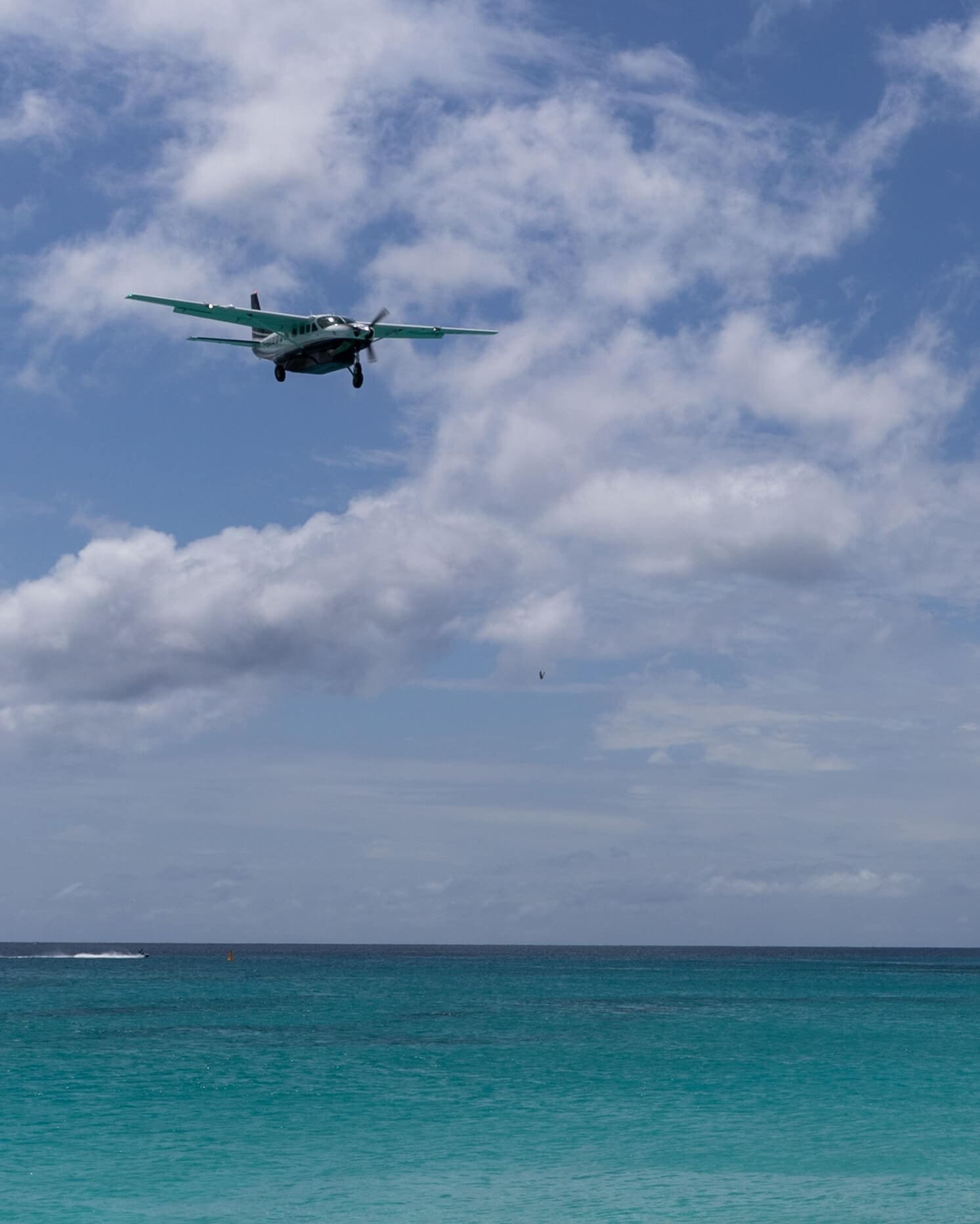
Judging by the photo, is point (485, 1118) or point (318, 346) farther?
point (318, 346)

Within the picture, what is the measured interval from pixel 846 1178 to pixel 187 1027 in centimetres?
6102

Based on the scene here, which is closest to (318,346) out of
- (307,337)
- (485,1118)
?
(307,337)

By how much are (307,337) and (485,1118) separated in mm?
35534

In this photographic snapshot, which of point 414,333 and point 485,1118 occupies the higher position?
point 414,333

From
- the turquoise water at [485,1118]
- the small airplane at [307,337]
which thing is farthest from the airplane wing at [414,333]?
the turquoise water at [485,1118]

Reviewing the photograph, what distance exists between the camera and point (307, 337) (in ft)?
205

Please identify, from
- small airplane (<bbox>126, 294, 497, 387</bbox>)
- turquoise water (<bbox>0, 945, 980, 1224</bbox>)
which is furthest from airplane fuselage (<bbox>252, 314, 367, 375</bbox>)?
turquoise water (<bbox>0, 945, 980, 1224</bbox>)

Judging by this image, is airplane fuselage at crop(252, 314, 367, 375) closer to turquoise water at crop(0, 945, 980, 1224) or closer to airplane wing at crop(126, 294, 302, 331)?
airplane wing at crop(126, 294, 302, 331)

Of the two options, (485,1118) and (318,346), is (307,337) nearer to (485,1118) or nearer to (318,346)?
→ (318,346)

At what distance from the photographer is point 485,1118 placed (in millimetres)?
51688

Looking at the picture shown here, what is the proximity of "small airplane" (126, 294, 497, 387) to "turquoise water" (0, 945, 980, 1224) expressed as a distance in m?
33.0

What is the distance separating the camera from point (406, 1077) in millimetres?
63344

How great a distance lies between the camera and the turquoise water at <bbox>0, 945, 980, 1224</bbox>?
3834cm

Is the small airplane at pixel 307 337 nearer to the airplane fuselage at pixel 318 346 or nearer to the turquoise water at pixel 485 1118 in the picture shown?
the airplane fuselage at pixel 318 346
